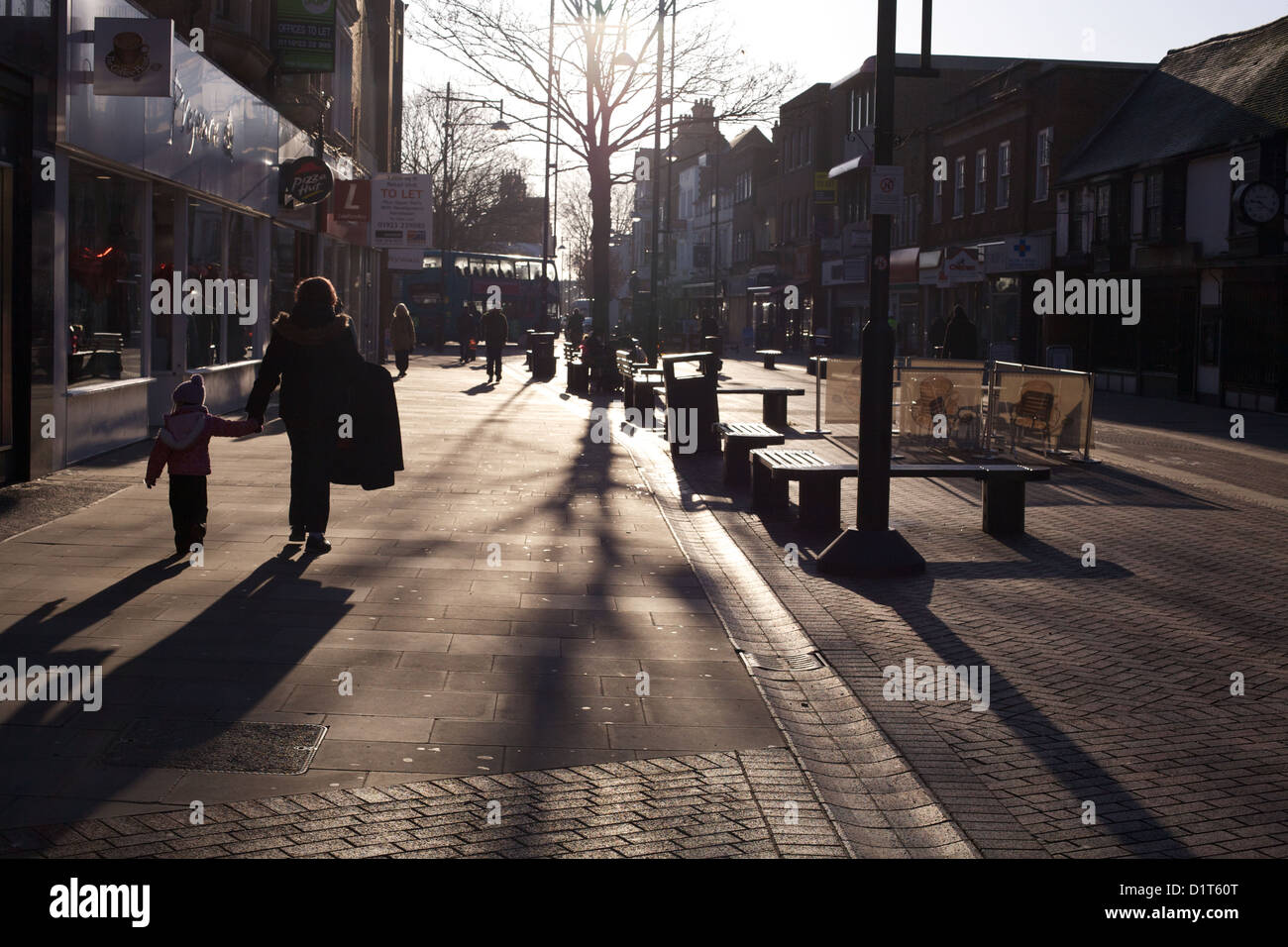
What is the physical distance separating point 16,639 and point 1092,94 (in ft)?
113

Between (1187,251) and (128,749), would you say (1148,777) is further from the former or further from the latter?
(1187,251)

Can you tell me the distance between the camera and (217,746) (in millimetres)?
4977

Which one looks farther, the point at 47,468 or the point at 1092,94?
the point at 1092,94

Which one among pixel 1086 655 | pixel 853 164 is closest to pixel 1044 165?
pixel 853 164

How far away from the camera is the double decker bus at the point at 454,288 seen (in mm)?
56688

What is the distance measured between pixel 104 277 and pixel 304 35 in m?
8.67

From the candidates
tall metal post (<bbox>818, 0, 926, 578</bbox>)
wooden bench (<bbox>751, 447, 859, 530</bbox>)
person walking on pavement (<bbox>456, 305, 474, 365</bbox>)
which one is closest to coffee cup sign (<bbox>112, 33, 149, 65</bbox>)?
wooden bench (<bbox>751, 447, 859, 530</bbox>)

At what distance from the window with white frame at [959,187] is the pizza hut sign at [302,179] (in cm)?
2545

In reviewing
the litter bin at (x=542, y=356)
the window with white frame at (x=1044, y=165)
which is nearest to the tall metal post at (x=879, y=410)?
the litter bin at (x=542, y=356)

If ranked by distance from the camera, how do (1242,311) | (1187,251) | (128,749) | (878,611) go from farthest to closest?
(1187,251) < (1242,311) < (878,611) < (128,749)

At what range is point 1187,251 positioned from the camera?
29703mm

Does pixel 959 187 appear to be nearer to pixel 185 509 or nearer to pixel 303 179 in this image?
pixel 303 179

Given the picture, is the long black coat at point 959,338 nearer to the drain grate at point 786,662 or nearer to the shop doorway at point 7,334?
the shop doorway at point 7,334

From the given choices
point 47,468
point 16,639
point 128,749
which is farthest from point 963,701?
point 47,468
